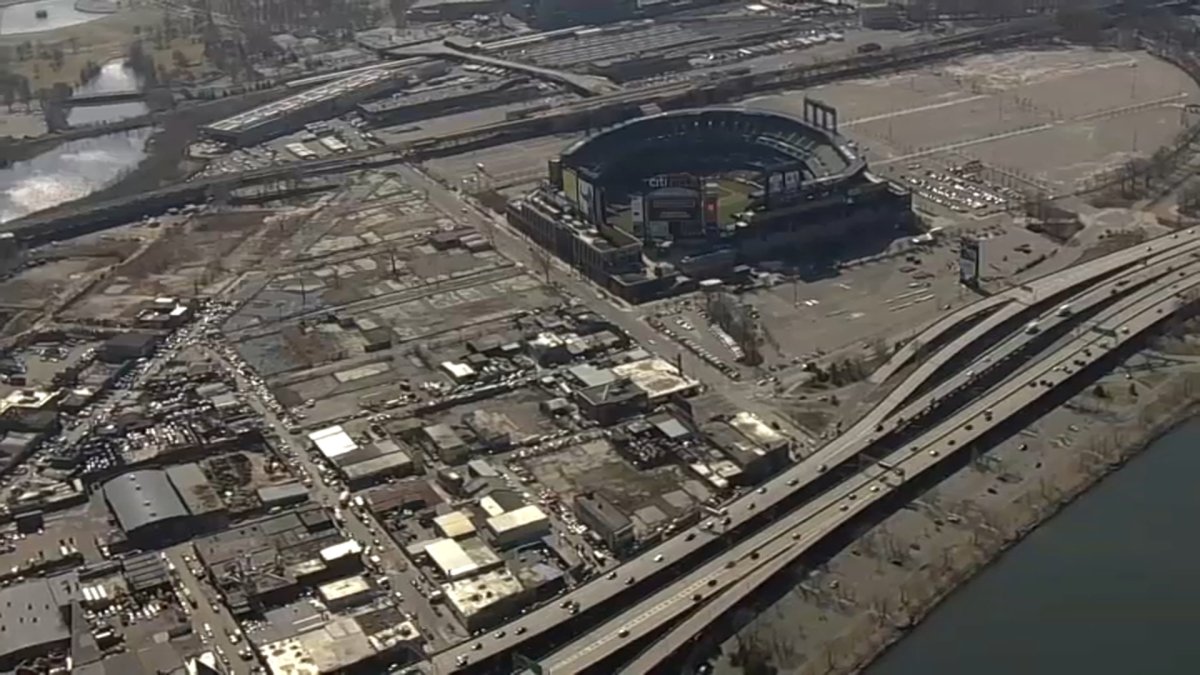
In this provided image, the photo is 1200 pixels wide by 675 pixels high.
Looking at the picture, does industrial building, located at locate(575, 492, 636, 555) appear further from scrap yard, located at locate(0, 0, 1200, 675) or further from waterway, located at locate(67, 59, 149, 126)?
waterway, located at locate(67, 59, 149, 126)

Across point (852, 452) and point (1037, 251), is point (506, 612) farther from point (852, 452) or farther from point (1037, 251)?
point (1037, 251)

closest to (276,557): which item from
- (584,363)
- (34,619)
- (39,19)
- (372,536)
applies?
(372,536)

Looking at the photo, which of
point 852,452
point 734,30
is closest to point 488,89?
point 734,30

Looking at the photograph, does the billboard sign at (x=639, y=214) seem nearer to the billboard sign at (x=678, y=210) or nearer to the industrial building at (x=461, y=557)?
the billboard sign at (x=678, y=210)

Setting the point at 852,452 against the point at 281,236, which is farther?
the point at 281,236

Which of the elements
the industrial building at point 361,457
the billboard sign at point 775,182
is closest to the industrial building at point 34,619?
the industrial building at point 361,457

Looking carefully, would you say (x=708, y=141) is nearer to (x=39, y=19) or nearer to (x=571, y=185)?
(x=571, y=185)
